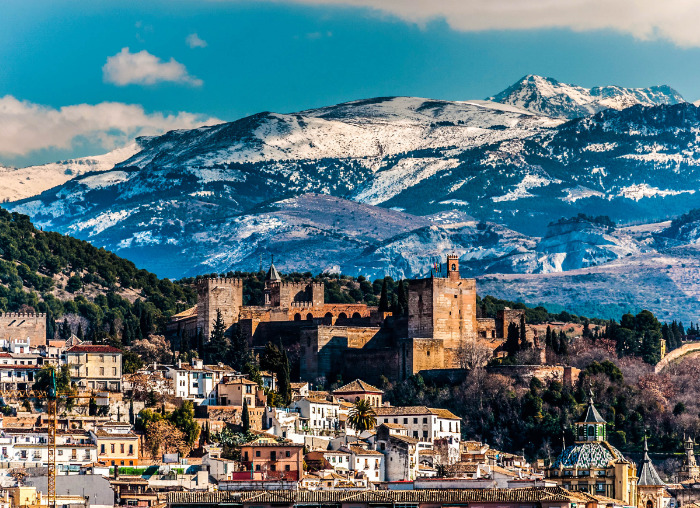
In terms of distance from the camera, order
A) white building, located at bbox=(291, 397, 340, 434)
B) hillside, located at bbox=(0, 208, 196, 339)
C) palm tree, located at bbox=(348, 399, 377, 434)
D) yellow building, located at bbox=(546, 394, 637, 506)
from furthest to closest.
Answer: hillside, located at bbox=(0, 208, 196, 339) < white building, located at bbox=(291, 397, 340, 434) < palm tree, located at bbox=(348, 399, 377, 434) < yellow building, located at bbox=(546, 394, 637, 506)

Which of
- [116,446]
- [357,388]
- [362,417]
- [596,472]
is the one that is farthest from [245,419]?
[596,472]

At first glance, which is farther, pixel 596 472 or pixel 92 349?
pixel 92 349

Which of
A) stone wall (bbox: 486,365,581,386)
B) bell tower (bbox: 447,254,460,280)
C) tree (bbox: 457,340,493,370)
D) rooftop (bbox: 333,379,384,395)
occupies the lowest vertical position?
rooftop (bbox: 333,379,384,395)

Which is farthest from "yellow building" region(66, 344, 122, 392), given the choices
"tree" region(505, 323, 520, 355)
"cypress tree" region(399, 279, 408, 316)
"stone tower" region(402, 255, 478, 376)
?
"tree" region(505, 323, 520, 355)

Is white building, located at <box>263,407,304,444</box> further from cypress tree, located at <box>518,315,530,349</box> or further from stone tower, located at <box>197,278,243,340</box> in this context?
cypress tree, located at <box>518,315,530,349</box>

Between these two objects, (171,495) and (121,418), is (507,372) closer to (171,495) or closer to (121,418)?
(121,418)

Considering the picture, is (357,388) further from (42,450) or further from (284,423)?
(42,450)
